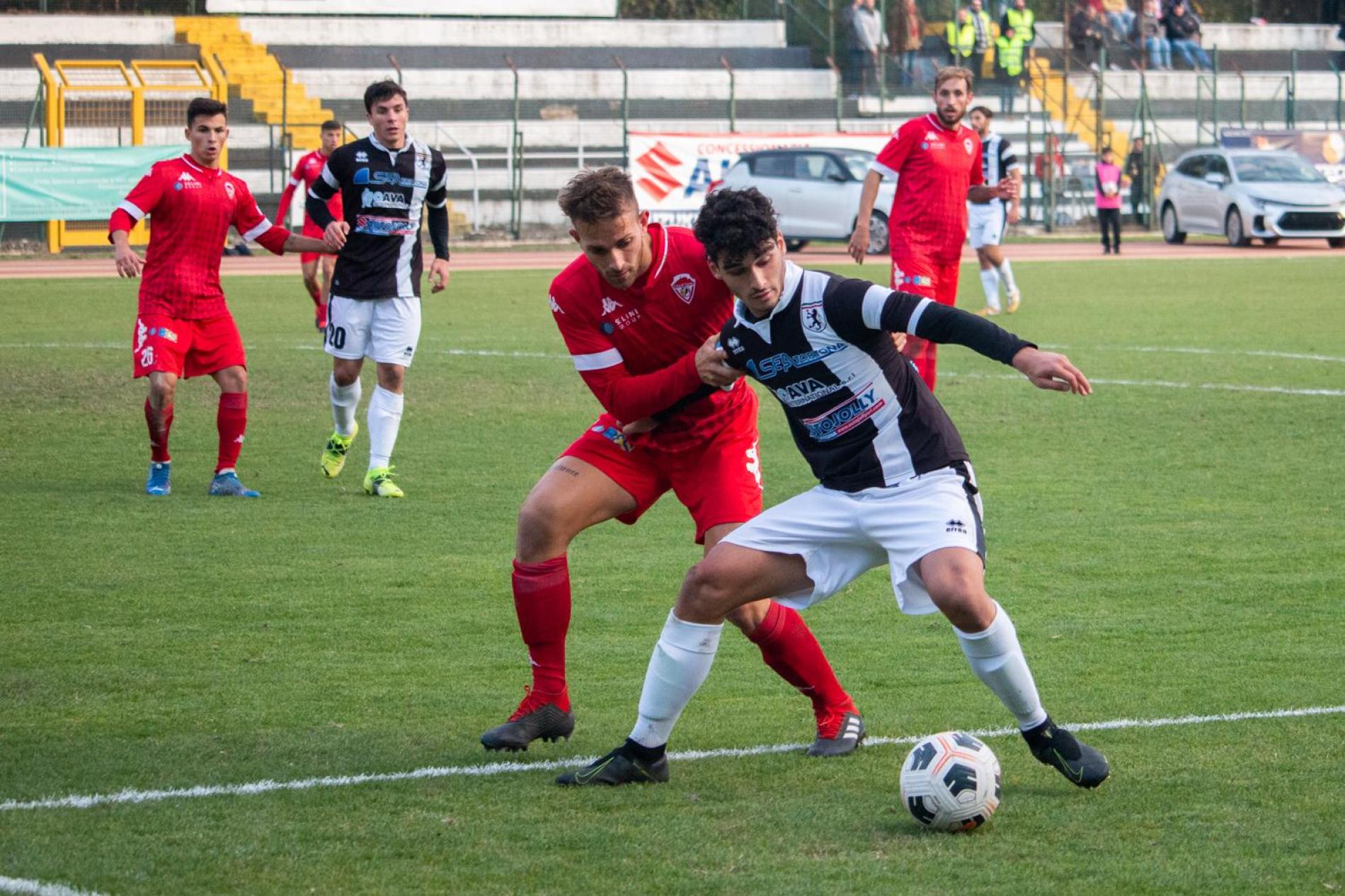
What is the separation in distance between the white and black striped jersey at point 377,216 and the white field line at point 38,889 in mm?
6406

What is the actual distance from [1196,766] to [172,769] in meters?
2.87

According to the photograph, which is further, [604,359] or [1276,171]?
[1276,171]

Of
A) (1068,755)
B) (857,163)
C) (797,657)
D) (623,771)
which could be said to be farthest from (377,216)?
(857,163)

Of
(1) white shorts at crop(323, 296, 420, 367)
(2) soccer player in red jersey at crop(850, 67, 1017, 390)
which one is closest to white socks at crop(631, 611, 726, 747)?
(1) white shorts at crop(323, 296, 420, 367)

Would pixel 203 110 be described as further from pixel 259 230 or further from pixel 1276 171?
pixel 1276 171

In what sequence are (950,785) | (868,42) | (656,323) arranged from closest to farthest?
1. (950,785)
2. (656,323)
3. (868,42)

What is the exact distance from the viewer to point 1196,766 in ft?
16.3

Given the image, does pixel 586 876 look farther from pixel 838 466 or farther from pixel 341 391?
pixel 341 391

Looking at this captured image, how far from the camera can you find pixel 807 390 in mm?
4871

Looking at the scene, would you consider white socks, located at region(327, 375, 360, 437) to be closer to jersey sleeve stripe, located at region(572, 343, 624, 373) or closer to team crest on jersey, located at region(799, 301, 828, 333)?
jersey sleeve stripe, located at region(572, 343, 624, 373)

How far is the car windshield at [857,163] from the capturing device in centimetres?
3036

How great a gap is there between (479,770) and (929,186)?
27.2 feet

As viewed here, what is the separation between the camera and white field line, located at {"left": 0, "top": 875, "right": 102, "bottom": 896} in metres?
4.02

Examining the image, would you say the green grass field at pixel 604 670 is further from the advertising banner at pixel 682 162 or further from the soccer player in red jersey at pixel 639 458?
the advertising banner at pixel 682 162
